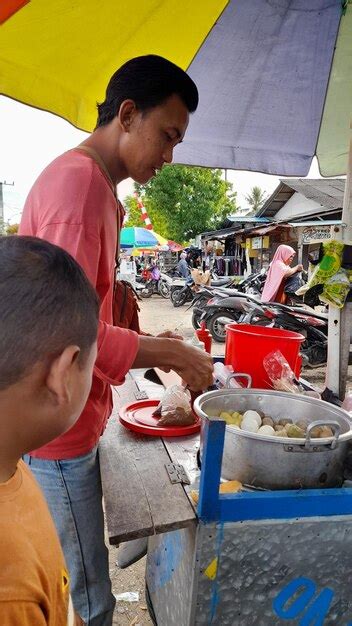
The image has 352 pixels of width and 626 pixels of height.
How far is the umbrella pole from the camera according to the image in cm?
213

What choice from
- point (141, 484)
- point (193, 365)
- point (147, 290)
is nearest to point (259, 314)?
point (193, 365)

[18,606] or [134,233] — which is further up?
[134,233]

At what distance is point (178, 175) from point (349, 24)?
22.8m

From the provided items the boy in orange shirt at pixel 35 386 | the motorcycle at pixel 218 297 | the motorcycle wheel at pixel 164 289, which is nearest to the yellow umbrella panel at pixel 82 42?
the boy in orange shirt at pixel 35 386

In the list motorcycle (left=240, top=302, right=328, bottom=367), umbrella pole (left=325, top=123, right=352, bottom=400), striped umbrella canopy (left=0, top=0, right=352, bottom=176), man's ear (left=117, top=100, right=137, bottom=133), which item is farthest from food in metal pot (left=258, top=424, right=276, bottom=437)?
motorcycle (left=240, top=302, right=328, bottom=367)

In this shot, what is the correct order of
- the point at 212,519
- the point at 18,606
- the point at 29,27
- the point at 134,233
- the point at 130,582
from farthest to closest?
the point at 134,233
the point at 130,582
the point at 29,27
the point at 212,519
the point at 18,606

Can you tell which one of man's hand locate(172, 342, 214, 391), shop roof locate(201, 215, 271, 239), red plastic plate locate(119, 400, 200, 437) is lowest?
red plastic plate locate(119, 400, 200, 437)

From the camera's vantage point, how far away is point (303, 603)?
47.5 inches

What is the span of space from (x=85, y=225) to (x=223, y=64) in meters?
1.89

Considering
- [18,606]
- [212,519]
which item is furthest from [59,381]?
[212,519]

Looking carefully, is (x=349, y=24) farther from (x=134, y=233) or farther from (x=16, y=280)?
(x=134, y=233)

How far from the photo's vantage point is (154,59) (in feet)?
4.46

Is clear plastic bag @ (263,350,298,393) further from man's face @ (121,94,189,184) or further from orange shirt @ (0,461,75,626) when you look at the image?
orange shirt @ (0,461,75,626)

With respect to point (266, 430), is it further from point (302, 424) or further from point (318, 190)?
point (318, 190)
